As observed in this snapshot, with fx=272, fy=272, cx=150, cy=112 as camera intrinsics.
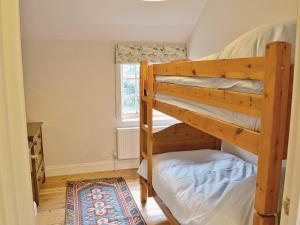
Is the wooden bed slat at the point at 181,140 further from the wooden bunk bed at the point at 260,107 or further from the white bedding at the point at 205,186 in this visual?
the wooden bunk bed at the point at 260,107

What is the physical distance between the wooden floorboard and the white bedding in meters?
0.37

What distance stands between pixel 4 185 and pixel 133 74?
3336 mm

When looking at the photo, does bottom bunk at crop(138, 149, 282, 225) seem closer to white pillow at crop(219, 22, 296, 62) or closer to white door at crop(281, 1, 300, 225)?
white door at crop(281, 1, 300, 225)

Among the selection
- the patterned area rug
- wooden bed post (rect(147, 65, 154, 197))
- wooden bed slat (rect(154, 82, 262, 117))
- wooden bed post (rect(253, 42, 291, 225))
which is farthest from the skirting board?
wooden bed post (rect(253, 42, 291, 225))

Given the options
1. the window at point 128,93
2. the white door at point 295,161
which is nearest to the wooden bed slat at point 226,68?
the white door at point 295,161

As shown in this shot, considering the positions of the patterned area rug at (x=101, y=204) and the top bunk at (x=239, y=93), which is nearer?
the top bunk at (x=239, y=93)

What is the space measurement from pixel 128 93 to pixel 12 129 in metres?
3.30

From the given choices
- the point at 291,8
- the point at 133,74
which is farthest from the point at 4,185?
the point at 133,74

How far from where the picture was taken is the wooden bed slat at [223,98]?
1191 millimetres

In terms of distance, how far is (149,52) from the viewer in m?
3.74

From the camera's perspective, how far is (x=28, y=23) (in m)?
3.17

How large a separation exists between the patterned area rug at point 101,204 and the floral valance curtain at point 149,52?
1.62 meters

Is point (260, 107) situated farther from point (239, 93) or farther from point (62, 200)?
point (62, 200)

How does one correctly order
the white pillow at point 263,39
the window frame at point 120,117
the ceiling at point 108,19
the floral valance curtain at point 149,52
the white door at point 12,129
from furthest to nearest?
the window frame at point 120,117, the floral valance curtain at point 149,52, the ceiling at point 108,19, the white pillow at point 263,39, the white door at point 12,129
